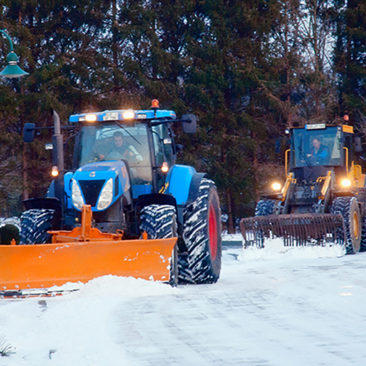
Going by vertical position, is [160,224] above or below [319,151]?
below

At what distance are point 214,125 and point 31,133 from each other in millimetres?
17774

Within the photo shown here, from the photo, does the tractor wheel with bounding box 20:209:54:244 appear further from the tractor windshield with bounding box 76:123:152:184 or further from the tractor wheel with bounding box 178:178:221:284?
the tractor wheel with bounding box 178:178:221:284

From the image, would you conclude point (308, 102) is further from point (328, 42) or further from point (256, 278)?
point (256, 278)

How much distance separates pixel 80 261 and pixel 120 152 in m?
2.13

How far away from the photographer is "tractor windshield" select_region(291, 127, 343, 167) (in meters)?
16.5

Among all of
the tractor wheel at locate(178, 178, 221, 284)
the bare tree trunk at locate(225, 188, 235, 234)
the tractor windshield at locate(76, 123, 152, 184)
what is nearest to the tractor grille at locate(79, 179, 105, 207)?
the tractor windshield at locate(76, 123, 152, 184)

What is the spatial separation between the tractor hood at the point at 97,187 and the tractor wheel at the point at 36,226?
2.11 feet

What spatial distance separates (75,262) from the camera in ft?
26.9

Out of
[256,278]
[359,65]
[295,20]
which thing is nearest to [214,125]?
[295,20]

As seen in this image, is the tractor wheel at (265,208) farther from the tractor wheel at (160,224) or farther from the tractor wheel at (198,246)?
→ the tractor wheel at (160,224)

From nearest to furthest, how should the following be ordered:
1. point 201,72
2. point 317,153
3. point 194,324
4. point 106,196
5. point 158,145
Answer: point 194,324
point 106,196
point 158,145
point 317,153
point 201,72

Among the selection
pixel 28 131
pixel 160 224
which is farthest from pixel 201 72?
pixel 160 224

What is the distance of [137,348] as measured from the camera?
Answer: 212 inches

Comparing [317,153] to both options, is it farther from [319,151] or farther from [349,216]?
[349,216]
